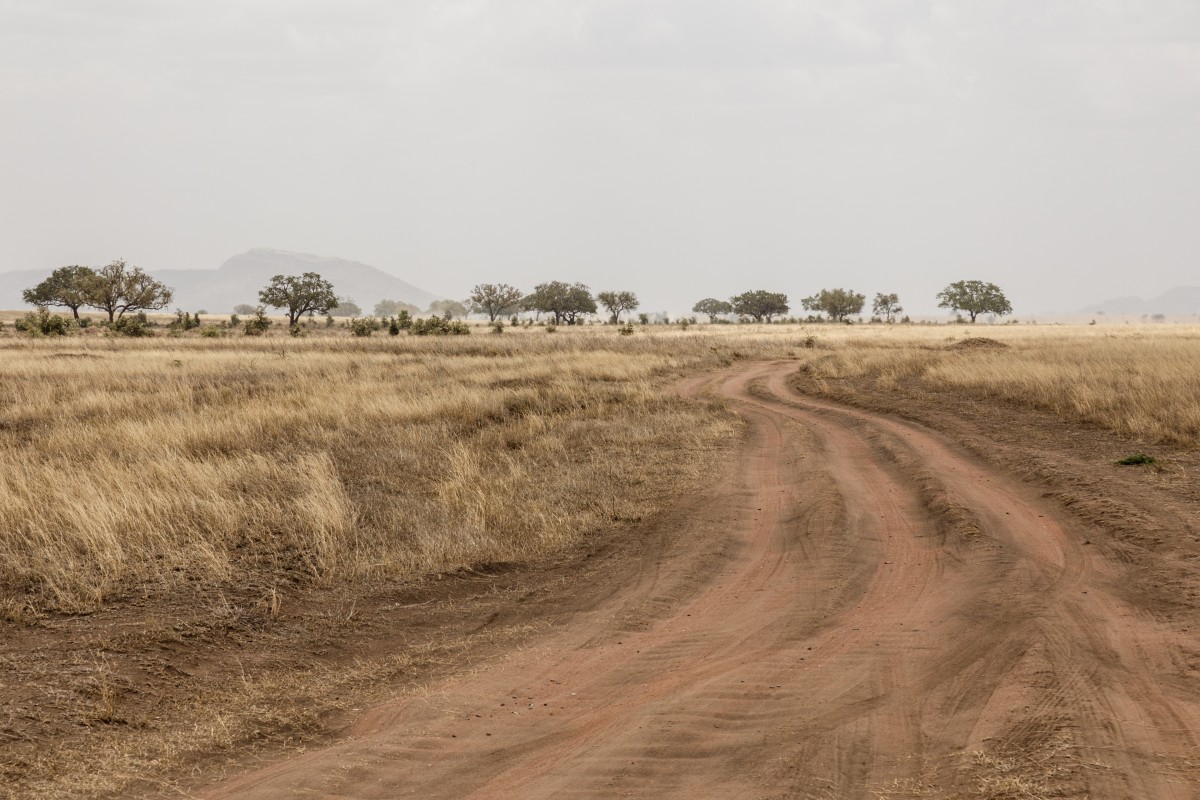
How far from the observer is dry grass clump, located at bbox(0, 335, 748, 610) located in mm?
8016

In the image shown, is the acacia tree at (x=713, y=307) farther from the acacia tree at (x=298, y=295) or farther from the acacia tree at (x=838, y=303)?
the acacia tree at (x=298, y=295)

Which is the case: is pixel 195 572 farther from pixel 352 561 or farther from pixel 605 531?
pixel 605 531

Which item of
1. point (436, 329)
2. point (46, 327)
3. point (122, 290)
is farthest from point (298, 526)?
point (122, 290)

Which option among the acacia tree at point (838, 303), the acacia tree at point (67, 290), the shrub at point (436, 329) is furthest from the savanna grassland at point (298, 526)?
the acacia tree at point (838, 303)

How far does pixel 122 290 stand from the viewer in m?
66.4

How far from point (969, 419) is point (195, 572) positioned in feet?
49.0

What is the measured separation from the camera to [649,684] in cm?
568

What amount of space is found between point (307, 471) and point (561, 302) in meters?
103

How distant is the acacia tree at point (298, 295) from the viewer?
78562 millimetres

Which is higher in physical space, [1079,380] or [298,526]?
[1079,380]

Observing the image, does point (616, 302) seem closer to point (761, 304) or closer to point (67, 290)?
point (761, 304)

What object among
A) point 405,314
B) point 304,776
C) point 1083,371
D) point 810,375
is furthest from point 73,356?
point 405,314

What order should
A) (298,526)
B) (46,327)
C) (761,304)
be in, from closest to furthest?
(298,526) < (46,327) < (761,304)

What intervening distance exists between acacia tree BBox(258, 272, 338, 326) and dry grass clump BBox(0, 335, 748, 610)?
185 feet
